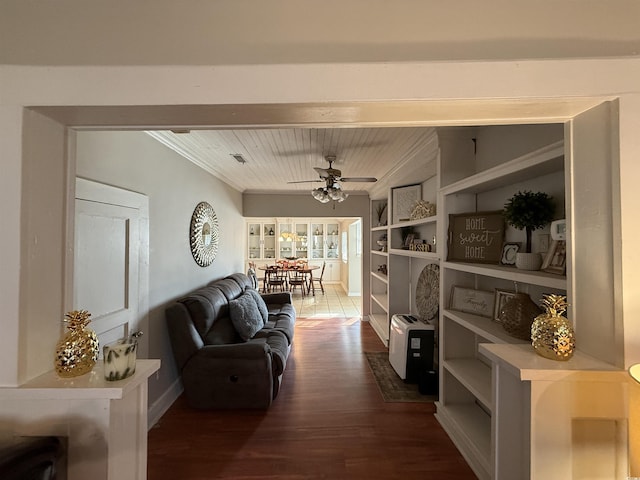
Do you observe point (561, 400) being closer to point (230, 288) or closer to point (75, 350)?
point (75, 350)

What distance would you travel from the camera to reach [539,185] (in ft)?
5.21

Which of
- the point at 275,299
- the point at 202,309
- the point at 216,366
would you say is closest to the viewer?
the point at 216,366

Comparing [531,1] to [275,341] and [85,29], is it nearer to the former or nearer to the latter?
[85,29]

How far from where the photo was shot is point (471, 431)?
6.00 feet

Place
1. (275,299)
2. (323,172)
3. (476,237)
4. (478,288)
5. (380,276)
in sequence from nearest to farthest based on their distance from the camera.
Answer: (476,237) → (478,288) → (323,172) → (275,299) → (380,276)

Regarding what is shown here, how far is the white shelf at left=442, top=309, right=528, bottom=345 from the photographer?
4.90 ft

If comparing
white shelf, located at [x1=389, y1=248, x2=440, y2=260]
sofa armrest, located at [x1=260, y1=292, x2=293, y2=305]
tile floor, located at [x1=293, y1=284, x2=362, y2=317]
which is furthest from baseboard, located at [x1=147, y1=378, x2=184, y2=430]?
tile floor, located at [x1=293, y1=284, x2=362, y2=317]

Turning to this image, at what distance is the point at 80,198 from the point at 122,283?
25.4 inches

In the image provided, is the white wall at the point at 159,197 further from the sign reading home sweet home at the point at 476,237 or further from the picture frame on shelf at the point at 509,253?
the picture frame on shelf at the point at 509,253

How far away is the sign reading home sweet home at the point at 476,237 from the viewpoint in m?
1.80

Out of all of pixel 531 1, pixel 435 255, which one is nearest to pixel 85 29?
pixel 531 1

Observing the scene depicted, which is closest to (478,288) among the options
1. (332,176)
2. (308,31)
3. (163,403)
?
(332,176)

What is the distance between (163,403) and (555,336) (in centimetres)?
274

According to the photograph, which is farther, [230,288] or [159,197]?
[230,288]
